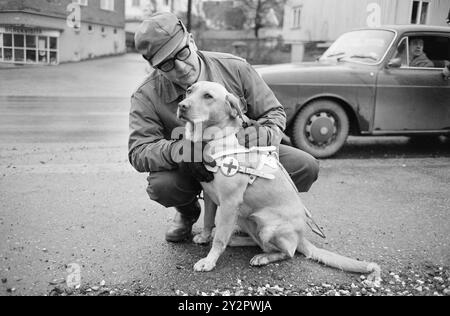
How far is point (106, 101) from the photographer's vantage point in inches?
507

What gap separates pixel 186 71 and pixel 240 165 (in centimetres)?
84

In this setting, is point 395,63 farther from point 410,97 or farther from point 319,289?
point 319,289

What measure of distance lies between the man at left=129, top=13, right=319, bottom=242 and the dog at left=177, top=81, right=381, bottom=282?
0.14m

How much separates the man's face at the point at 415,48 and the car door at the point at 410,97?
0.13 feet

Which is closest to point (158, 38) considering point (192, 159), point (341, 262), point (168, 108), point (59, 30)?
point (168, 108)

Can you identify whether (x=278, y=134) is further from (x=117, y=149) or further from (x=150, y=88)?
(x=117, y=149)

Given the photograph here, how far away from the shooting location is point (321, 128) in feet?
20.7

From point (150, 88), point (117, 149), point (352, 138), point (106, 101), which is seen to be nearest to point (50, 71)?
point (106, 101)

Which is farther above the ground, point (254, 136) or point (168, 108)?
point (168, 108)

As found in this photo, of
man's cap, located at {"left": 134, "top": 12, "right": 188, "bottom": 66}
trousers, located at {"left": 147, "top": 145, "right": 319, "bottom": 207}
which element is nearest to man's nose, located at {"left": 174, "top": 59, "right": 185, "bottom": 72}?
man's cap, located at {"left": 134, "top": 12, "right": 188, "bottom": 66}

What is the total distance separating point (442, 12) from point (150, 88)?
720 cm

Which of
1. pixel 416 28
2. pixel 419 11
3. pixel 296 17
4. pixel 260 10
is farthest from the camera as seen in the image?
pixel 260 10

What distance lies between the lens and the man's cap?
2.90 metres
